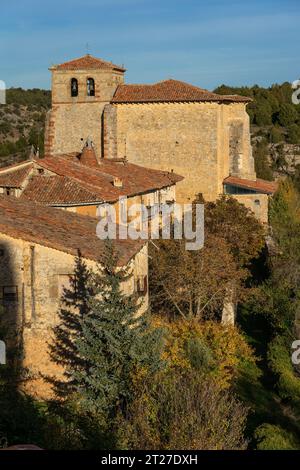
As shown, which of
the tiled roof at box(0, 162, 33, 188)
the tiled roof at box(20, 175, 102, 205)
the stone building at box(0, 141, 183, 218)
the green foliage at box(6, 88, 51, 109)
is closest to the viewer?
the tiled roof at box(20, 175, 102, 205)

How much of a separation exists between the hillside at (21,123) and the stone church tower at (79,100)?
18696mm

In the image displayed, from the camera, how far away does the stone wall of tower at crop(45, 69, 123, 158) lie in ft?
135

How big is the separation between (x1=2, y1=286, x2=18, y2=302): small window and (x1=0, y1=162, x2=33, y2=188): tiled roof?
11.3 m

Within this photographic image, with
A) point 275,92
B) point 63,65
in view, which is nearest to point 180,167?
point 63,65

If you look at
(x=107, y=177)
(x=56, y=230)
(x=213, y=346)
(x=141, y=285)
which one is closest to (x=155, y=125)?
(x=107, y=177)

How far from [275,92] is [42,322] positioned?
68.5 meters

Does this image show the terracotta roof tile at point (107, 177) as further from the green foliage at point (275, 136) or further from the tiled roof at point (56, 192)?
the green foliage at point (275, 136)

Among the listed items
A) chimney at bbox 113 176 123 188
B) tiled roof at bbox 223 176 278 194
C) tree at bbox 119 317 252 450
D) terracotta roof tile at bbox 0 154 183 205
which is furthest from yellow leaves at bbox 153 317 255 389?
tiled roof at bbox 223 176 278 194

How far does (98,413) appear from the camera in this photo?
14531 millimetres

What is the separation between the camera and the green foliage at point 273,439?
14859 mm

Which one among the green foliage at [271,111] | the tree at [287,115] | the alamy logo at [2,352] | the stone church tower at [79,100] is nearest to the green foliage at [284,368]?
the alamy logo at [2,352]

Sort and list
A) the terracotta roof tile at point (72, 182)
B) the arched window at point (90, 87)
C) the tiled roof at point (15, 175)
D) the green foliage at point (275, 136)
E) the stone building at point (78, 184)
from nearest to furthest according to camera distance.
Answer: the stone building at point (78, 184) < the terracotta roof tile at point (72, 182) < the tiled roof at point (15, 175) < the arched window at point (90, 87) < the green foliage at point (275, 136)

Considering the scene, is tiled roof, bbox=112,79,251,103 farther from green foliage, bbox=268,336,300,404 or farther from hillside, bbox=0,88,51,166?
hillside, bbox=0,88,51,166
